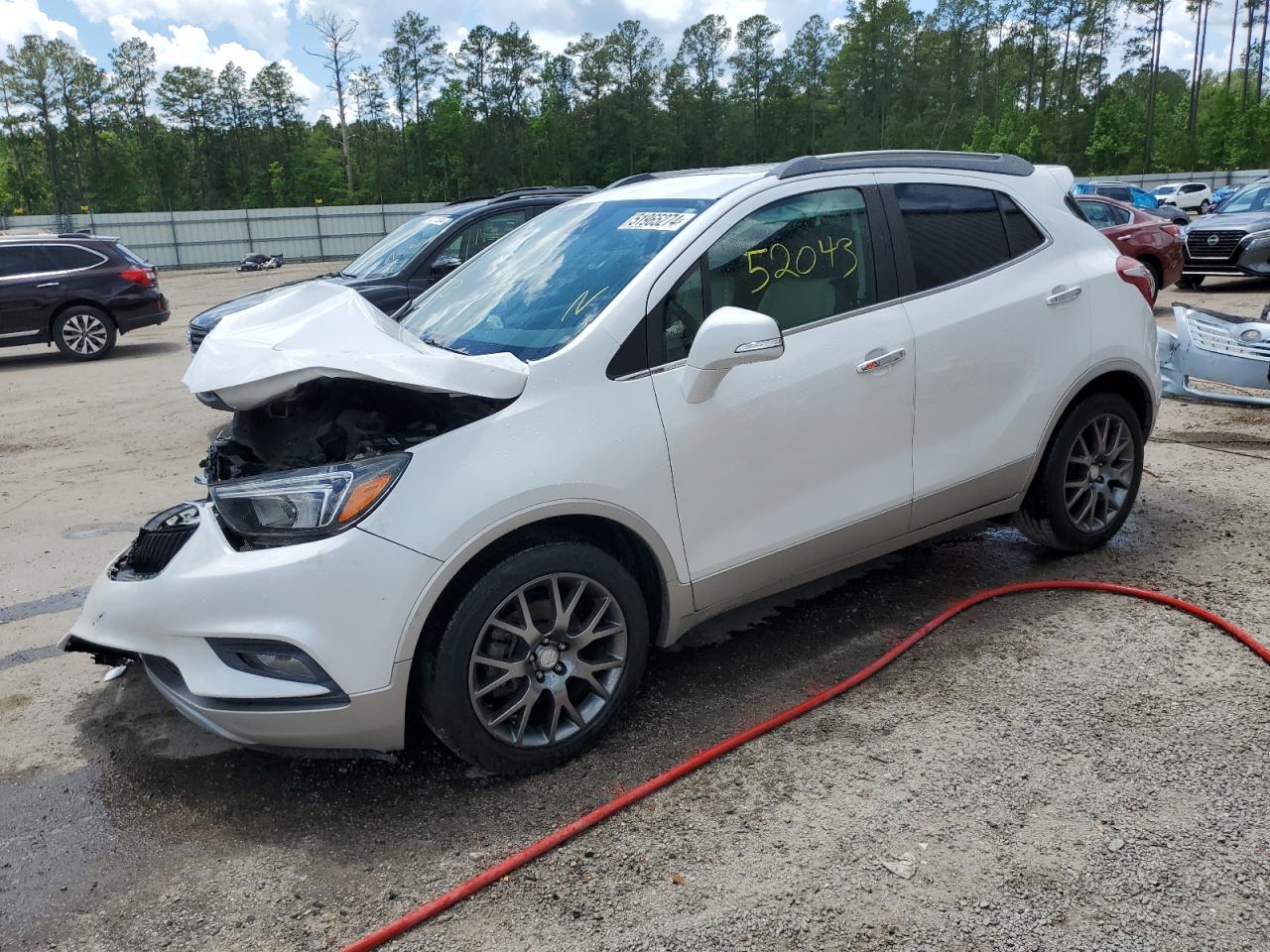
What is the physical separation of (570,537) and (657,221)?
4.17ft

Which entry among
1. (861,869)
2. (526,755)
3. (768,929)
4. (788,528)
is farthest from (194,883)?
(788,528)

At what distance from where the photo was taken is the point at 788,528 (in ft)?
12.1

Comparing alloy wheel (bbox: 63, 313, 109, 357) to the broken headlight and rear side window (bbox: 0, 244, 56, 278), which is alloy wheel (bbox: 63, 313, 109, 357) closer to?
A: rear side window (bbox: 0, 244, 56, 278)

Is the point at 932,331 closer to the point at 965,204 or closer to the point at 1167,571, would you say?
the point at 965,204

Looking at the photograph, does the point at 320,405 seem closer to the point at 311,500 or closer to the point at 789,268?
the point at 311,500

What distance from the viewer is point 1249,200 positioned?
55.8 ft

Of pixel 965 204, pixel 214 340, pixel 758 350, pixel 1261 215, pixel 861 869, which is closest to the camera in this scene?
pixel 861 869

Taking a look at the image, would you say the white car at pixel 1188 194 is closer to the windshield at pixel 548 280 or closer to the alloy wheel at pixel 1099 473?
the alloy wheel at pixel 1099 473

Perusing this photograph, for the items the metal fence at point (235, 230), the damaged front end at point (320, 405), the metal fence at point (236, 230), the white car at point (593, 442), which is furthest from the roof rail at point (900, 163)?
the metal fence at point (235, 230)

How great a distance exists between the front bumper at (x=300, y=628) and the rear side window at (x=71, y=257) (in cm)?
1291

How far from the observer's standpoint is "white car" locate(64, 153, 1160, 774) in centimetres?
292

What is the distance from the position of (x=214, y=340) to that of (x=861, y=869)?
2.68 m

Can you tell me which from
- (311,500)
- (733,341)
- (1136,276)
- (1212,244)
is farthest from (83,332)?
(1212,244)

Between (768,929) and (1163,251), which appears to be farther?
(1163,251)
